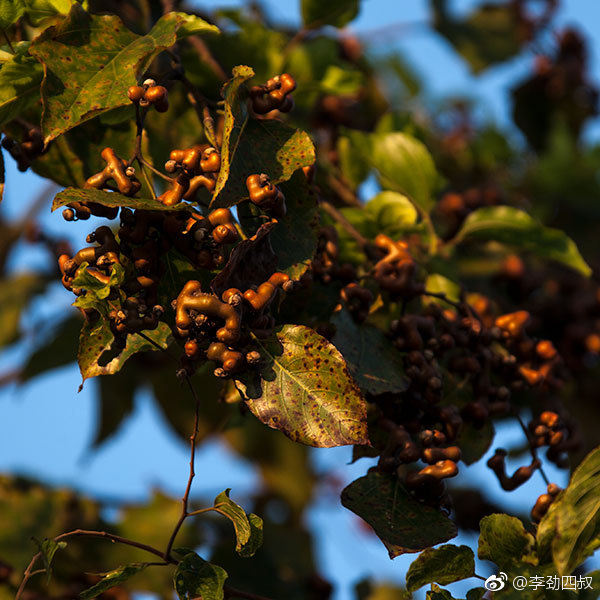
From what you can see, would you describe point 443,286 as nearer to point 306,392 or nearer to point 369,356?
point 369,356

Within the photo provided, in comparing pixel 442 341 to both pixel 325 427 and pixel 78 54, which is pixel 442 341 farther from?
pixel 78 54

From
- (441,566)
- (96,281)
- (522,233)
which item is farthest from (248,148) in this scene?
(522,233)

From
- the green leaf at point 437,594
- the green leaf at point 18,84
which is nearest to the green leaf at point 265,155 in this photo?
the green leaf at point 18,84

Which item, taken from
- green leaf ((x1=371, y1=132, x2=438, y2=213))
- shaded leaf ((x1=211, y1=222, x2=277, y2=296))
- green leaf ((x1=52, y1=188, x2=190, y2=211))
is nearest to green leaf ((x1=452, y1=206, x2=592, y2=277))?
green leaf ((x1=371, y1=132, x2=438, y2=213))

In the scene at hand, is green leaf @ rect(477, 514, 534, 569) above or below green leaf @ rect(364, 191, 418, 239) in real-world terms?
below

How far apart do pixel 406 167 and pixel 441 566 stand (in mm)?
817

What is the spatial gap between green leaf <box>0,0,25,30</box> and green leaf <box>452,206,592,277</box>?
858 millimetres

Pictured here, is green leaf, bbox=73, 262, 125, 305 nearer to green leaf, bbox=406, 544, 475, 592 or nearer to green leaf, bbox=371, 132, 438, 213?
green leaf, bbox=406, 544, 475, 592

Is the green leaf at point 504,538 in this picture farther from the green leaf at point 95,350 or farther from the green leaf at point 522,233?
the green leaf at point 522,233

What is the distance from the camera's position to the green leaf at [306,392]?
2.91 ft

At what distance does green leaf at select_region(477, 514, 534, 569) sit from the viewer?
973 mm

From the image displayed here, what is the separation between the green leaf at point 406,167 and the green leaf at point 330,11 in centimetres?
25

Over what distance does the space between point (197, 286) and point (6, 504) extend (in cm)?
137

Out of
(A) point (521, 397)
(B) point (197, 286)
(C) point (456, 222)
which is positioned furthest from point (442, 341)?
(C) point (456, 222)
